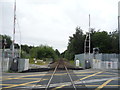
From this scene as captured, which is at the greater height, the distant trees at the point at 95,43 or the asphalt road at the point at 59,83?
the distant trees at the point at 95,43

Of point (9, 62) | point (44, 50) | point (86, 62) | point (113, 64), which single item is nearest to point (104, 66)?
point (113, 64)

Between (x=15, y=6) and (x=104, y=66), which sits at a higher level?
(x=15, y=6)

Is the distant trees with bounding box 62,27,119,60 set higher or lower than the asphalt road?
higher

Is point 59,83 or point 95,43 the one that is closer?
point 59,83

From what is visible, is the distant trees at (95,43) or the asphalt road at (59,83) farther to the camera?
the distant trees at (95,43)

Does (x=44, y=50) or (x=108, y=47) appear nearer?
(x=108, y=47)

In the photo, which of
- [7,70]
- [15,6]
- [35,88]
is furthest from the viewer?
[15,6]

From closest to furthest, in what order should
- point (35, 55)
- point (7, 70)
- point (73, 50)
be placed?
point (7, 70) → point (73, 50) → point (35, 55)

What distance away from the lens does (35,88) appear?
376 inches

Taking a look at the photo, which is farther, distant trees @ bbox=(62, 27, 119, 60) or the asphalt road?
distant trees @ bbox=(62, 27, 119, 60)

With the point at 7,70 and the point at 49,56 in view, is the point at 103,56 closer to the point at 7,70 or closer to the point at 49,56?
the point at 7,70

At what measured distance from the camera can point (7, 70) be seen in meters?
20.4

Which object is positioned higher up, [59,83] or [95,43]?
[95,43]

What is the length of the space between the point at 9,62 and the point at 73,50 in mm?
48829
